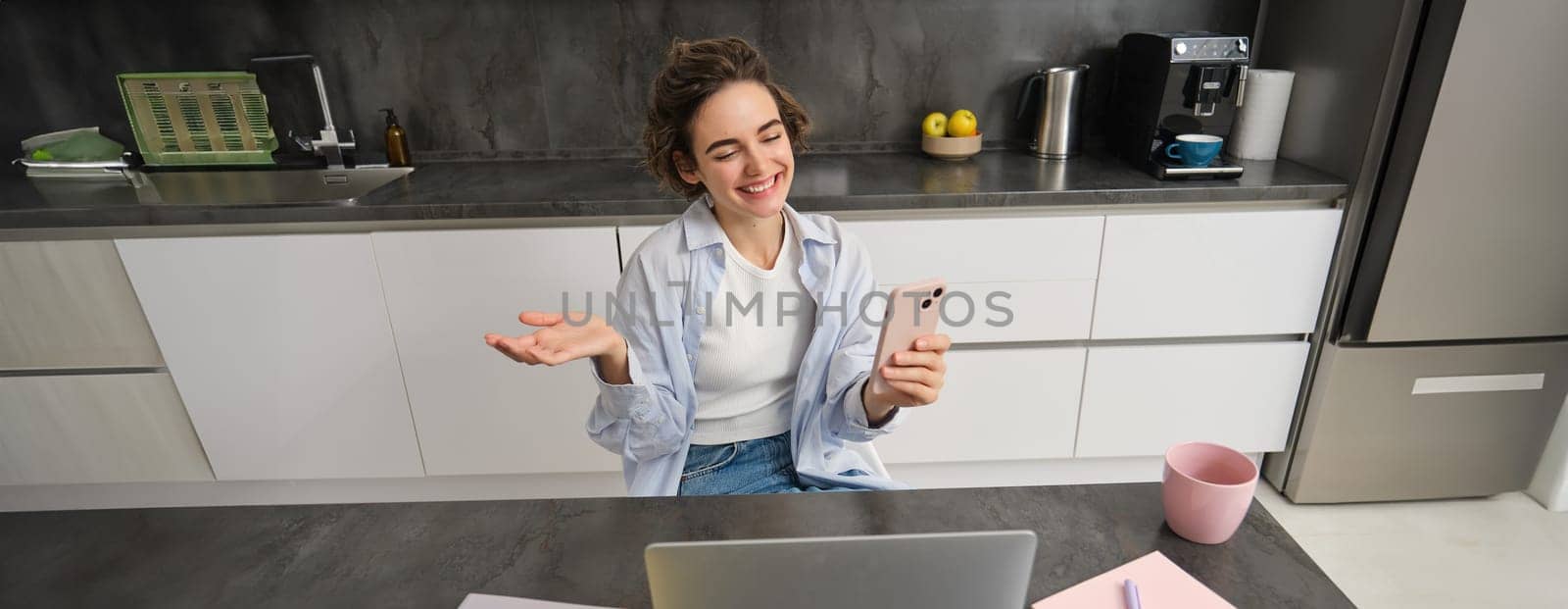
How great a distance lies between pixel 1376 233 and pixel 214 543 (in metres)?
2.05

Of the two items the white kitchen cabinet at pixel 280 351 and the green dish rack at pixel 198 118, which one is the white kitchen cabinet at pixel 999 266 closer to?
the white kitchen cabinet at pixel 280 351

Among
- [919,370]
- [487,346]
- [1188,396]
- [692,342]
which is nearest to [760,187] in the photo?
[692,342]

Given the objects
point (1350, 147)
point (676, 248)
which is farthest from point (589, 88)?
point (1350, 147)

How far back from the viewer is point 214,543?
738 millimetres

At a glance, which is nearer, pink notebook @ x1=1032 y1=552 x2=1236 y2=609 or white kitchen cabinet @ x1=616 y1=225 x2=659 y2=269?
pink notebook @ x1=1032 y1=552 x2=1236 y2=609

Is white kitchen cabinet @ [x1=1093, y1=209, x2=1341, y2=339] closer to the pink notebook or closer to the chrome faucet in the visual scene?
the pink notebook

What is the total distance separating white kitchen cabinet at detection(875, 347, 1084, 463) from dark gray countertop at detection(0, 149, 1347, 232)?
39cm

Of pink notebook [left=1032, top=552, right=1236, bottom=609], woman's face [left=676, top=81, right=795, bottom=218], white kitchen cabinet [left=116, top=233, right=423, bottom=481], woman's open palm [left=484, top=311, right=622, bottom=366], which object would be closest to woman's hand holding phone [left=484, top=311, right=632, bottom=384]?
woman's open palm [left=484, top=311, right=622, bottom=366]

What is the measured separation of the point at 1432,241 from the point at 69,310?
2942 mm

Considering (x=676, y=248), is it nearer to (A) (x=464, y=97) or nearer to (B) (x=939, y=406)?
(B) (x=939, y=406)

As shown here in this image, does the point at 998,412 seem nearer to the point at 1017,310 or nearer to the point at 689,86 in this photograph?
the point at 1017,310

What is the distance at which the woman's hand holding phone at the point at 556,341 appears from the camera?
2.50ft

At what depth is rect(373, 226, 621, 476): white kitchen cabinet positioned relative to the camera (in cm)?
170

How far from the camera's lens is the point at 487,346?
1.86m
